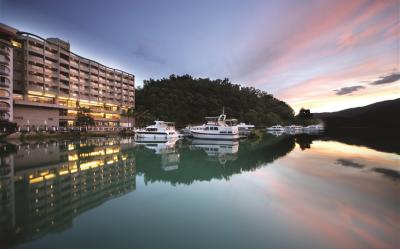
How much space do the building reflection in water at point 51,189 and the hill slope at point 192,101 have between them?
193 ft

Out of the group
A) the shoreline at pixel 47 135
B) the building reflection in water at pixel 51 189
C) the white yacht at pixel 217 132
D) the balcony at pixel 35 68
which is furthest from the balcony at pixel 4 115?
the white yacht at pixel 217 132

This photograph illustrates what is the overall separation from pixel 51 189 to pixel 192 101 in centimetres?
8694

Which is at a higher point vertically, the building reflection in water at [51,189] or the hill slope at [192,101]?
the hill slope at [192,101]

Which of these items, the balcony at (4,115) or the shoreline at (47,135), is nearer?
the shoreline at (47,135)

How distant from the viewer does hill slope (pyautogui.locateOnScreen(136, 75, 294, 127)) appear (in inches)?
3656

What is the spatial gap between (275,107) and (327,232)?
139531 millimetres

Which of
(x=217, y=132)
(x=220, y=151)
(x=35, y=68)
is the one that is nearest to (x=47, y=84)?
(x=35, y=68)

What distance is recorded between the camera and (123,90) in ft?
297

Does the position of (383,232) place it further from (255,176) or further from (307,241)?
(255,176)

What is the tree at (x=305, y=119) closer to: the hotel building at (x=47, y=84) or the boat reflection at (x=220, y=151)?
the hotel building at (x=47, y=84)

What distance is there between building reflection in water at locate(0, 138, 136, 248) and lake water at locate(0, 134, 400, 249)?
5 cm

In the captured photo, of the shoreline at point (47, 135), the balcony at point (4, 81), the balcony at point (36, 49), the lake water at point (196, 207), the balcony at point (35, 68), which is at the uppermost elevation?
the balcony at point (36, 49)

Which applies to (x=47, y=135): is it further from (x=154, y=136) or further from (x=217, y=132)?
(x=217, y=132)

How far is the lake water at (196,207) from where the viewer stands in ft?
25.6
